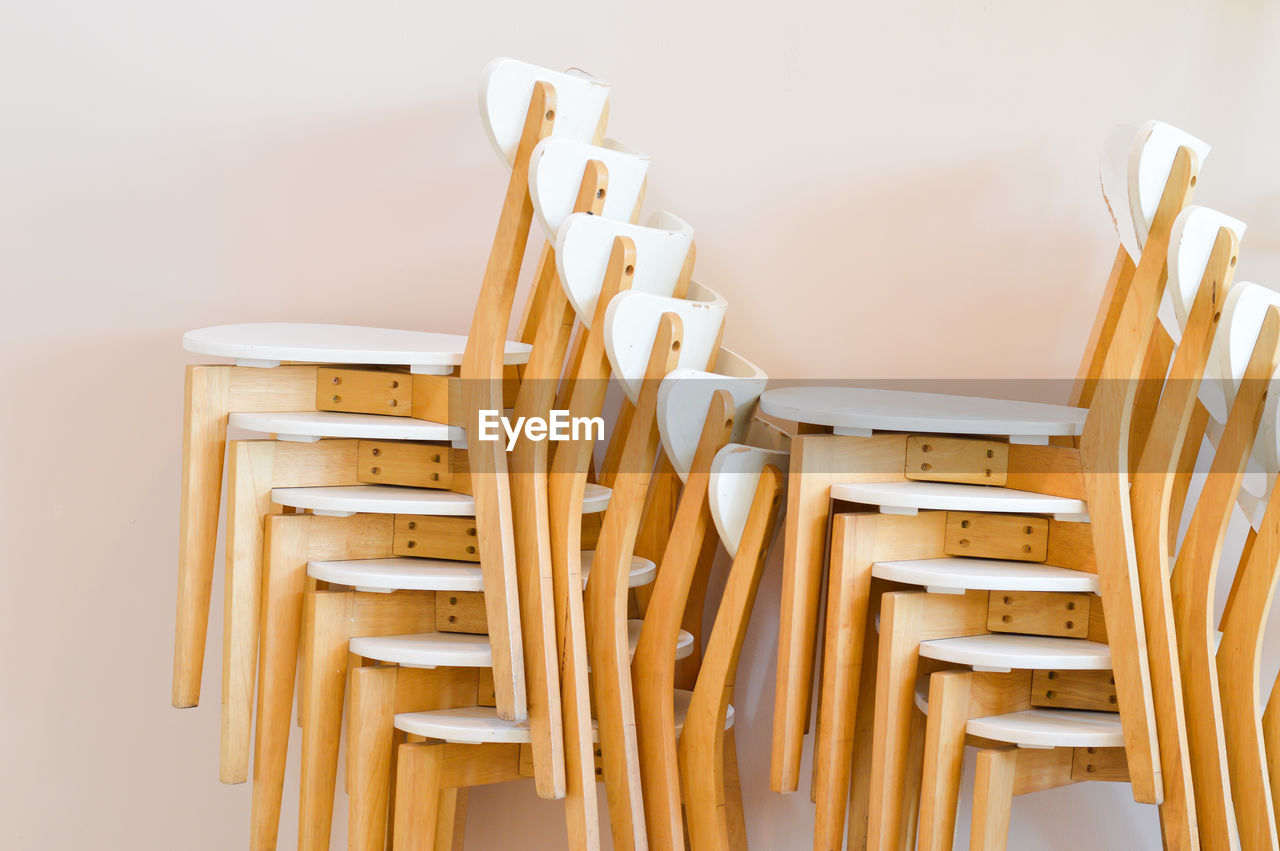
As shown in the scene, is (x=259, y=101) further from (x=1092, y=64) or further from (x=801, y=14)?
(x=1092, y=64)

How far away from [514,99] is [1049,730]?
0.83 metres

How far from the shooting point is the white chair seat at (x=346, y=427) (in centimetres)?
122

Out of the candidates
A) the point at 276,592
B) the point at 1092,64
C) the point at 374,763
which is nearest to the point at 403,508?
the point at 276,592

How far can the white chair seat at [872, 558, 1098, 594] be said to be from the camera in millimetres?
1102

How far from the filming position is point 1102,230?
151 cm

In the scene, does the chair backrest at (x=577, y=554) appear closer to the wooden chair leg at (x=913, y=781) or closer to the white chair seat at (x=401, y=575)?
the white chair seat at (x=401, y=575)

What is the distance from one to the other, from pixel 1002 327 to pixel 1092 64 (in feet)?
1.18

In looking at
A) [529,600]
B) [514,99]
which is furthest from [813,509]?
[514,99]

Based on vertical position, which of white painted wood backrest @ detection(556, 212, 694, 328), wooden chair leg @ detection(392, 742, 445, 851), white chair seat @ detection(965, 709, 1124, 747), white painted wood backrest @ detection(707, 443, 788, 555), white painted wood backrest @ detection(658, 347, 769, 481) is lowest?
wooden chair leg @ detection(392, 742, 445, 851)

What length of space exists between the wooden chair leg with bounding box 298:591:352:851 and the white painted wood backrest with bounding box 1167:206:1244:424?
0.90 m

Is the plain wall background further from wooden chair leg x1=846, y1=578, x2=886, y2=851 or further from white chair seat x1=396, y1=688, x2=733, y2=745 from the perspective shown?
white chair seat x1=396, y1=688, x2=733, y2=745

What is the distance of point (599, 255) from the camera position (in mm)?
1180

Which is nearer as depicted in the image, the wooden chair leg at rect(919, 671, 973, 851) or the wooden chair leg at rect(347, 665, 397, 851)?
the wooden chair leg at rect(919, 671, 973, 851)

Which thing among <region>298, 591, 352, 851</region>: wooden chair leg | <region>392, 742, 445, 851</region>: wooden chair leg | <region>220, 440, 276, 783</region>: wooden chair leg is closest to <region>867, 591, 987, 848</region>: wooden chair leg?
<region>392, 742, 445, 851</region>: wooden chair leg
